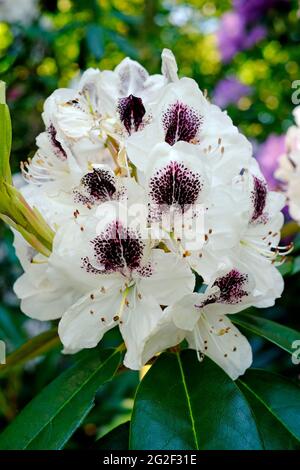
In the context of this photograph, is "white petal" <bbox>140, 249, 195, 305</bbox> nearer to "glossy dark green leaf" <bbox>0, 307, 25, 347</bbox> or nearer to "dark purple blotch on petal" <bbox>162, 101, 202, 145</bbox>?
"dark purple blotch on petal" <bbox>162, 101, 202, 145</bbox>

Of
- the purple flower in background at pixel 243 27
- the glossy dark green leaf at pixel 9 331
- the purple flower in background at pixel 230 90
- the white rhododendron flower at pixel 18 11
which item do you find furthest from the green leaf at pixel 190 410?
the purple flower in background at pixel 243 27

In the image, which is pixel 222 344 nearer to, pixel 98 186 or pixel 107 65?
pixel 98 186

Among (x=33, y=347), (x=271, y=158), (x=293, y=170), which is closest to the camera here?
(x=33, y=347)

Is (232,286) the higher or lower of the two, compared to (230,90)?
higher

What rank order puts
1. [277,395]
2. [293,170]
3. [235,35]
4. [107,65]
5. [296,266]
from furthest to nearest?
[235,35], [107,65], [293,170], [296,266], [277,395]

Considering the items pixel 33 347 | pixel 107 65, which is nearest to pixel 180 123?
pixel 33 347
